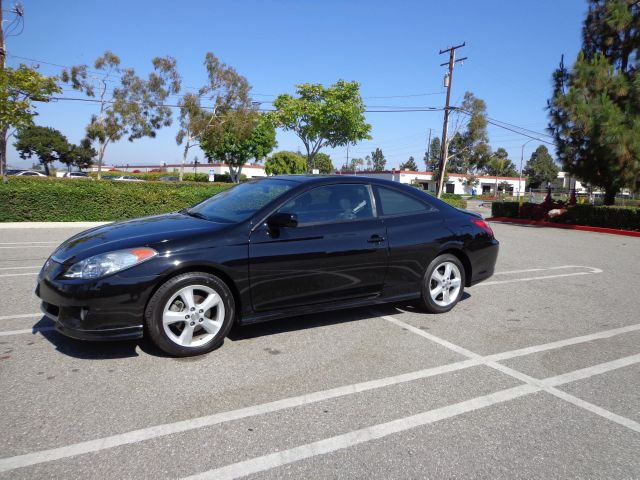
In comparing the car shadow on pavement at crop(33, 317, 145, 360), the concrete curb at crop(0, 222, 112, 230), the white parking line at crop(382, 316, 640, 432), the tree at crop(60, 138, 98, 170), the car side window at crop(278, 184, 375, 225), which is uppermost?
the tree at crop(60, 138, 98, 170)

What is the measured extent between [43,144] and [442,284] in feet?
210

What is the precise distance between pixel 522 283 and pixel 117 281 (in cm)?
584

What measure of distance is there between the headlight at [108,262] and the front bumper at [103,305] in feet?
0.20

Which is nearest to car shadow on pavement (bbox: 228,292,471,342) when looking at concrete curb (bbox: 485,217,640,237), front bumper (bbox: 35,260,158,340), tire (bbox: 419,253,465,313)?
tire (bbox: 419,253,465,313)

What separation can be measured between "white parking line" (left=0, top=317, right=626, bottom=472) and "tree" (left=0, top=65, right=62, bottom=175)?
55.0ft

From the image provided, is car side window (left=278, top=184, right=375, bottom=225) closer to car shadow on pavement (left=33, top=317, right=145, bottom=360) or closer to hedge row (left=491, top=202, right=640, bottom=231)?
car shadow on pavement (left=33, top=317, right=145, bottom=360)

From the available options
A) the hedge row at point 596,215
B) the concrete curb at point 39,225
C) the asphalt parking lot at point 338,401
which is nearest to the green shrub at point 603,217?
the hedge row at point 596,215

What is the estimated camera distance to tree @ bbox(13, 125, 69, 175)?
5631 centimetres

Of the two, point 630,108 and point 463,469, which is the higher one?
point 630,108

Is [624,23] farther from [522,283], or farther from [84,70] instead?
[84,70]

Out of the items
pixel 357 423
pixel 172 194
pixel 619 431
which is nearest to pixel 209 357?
pixel 357 423

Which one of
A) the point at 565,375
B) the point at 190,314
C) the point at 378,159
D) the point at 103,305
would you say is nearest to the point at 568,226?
the point at 565,375

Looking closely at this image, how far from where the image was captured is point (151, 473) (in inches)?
92.0

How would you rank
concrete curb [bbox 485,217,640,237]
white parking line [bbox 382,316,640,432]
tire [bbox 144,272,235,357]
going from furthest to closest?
concrete curb [bbox 485,217,640,237], tire [bbox 144,272,235,357], white parking line [bbox 382,316,640,432]
